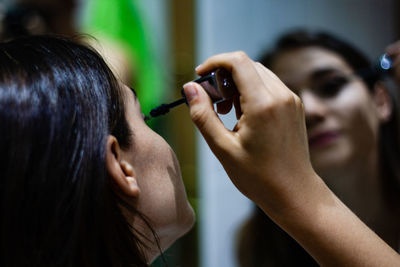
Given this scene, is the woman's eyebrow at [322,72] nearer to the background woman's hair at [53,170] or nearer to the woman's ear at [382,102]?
the woman's ear at [382,102]

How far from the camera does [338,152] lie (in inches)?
40.9

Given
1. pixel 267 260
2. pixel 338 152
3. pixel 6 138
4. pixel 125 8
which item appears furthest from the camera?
pixel 125 8

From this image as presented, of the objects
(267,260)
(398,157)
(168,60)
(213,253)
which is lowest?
(213,253)

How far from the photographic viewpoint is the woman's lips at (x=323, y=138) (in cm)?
103

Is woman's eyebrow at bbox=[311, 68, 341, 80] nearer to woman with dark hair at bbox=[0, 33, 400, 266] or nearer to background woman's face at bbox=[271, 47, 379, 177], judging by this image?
background woman's face at bbox=[271, 47, 379, 177]

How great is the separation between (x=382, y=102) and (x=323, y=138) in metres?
0.21

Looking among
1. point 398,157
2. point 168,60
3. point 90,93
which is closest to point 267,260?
point 398,157

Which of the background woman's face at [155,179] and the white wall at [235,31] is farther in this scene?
the white wall at [235,31]

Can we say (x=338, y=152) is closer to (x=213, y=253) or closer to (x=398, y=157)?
(x=398, y=157)

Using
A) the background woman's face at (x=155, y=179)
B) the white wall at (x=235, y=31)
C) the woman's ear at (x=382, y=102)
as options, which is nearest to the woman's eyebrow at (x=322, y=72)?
→ the woman's ear at (x=382, y=102)

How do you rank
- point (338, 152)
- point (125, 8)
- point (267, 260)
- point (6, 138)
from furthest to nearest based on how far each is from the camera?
1. point (125, 8)
2. point (267, 260)
3. point (338, 152)
4. point (6, 138)

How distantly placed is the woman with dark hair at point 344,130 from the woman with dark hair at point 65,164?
577 mm

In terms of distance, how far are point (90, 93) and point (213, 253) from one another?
96 cm

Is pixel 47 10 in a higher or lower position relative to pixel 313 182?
higher
